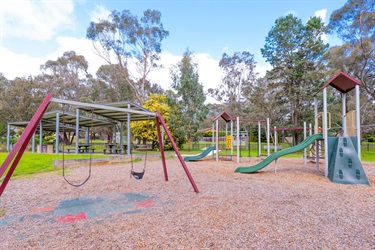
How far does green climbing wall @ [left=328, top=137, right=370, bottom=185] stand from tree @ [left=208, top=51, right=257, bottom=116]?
25828 mm

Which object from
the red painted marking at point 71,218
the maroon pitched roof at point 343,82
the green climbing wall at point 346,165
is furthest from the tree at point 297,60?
the red painted marking at point 71,218

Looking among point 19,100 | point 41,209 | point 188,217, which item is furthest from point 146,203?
point 19,100

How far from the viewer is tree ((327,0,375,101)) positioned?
1836cm

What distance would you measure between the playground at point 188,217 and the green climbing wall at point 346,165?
0.47 m

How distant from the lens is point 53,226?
315 cm

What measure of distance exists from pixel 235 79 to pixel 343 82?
27768mm

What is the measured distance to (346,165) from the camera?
641cm

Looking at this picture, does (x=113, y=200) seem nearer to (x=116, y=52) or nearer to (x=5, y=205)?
(x=5, y=205)

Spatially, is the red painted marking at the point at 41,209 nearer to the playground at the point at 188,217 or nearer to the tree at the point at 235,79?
the playground at the point at 188,217

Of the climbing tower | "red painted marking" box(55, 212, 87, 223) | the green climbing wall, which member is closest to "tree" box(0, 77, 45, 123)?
"red painted marking" box(55, 212, 87, 223)

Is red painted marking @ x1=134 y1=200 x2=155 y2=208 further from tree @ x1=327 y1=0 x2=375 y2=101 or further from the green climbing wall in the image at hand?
tree @ x1=327 y1=0 x2=375 y2=101

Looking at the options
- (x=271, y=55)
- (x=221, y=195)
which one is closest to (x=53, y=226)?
(x=221, y=195)

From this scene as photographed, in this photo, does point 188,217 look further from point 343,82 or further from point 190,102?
point 190,102

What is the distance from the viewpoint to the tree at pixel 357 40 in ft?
60.2
